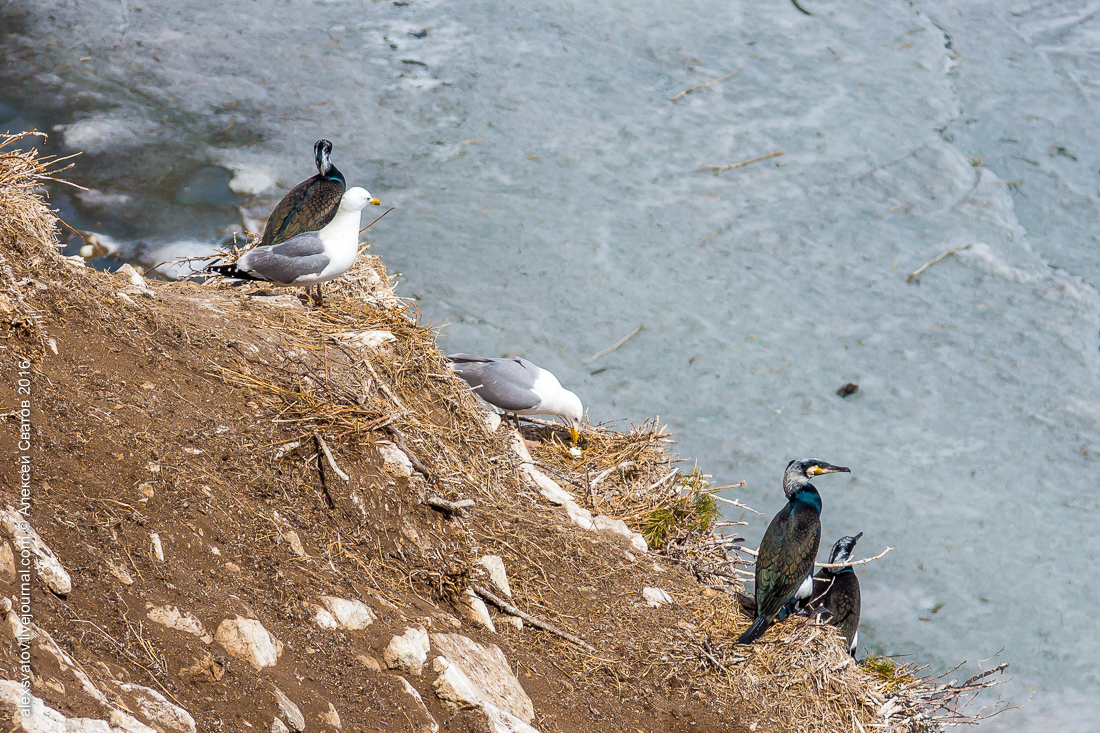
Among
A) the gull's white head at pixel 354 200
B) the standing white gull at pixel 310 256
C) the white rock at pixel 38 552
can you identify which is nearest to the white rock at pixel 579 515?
the standing white gull at pixel 310 256

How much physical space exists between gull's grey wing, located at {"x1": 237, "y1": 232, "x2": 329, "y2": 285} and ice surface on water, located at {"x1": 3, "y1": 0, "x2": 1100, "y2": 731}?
8.62 feet

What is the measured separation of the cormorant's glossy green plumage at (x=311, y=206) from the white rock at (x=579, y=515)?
2.20m

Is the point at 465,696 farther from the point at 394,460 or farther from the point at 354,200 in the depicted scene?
the point at 354,200

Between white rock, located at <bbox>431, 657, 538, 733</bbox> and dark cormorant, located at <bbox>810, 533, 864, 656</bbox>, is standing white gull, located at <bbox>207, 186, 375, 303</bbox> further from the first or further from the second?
dark cormorant, located at <bbox>810, 533, 864, 656</bbox>

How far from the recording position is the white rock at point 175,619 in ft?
7.39

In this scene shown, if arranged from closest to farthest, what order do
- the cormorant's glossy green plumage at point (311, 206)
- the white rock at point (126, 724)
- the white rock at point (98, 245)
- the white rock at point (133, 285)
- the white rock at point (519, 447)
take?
the white rock at point (126, 724), the white rock at point (133, 285), the white rock at point (519, 447), the cormorant's glossy green plumage at point (311, 206), the white rock at point (98, 245)

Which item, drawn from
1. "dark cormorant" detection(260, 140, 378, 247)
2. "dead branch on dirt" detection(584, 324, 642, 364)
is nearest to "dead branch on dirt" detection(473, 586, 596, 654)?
"dark cormorant" detection(260, 140, 378, 247)

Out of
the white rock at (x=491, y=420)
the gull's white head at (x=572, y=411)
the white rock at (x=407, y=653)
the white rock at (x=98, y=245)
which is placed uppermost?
the white rock at (x=407, y=653)

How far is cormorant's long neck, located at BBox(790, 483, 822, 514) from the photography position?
4.52m

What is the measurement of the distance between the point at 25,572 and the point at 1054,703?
6514 millimetres

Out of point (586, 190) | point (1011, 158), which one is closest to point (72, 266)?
point (586, 190)

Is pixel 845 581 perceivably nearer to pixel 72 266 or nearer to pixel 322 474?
pixel 322 474

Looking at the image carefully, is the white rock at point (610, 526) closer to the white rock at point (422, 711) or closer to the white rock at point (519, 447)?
the white rock at point (519, 447)

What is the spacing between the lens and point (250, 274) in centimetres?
467
